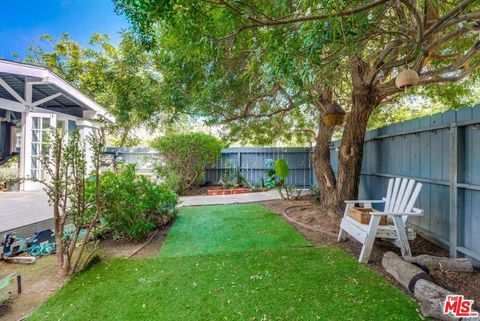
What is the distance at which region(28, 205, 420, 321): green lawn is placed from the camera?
203 cm

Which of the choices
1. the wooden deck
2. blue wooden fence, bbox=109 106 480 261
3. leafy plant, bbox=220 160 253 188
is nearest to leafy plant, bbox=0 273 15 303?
the wooden deck

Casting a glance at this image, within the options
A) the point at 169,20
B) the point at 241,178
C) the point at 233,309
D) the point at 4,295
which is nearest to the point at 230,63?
the point at 169,20

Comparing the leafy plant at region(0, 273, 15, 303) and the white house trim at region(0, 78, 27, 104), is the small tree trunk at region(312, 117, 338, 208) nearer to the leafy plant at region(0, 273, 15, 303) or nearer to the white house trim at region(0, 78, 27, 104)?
the leafy plant at region(0, 273, 15, 303)

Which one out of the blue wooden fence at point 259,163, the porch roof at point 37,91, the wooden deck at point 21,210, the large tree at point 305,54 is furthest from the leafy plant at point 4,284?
the blue wooden fence at point 259,163

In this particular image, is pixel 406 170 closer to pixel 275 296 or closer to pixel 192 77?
pixel 275 296

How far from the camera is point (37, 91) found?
269 inches

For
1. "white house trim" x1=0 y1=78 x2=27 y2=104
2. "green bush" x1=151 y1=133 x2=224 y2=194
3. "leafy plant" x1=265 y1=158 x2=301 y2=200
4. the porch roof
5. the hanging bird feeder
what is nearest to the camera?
the hanging bird feeder

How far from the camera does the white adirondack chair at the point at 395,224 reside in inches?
112

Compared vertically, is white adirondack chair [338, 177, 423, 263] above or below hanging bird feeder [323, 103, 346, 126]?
below

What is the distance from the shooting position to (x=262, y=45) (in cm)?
280

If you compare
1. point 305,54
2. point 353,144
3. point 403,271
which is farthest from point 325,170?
point 305,54

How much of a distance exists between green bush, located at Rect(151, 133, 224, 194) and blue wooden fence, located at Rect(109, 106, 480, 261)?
4795 millimetres

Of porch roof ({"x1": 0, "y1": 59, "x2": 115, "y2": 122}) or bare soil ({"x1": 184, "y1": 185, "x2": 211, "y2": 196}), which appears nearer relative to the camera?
porch roof ({"x1": 0, "y1": 59, "x2": 115, "y2": 122})

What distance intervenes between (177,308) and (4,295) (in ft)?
4.88
